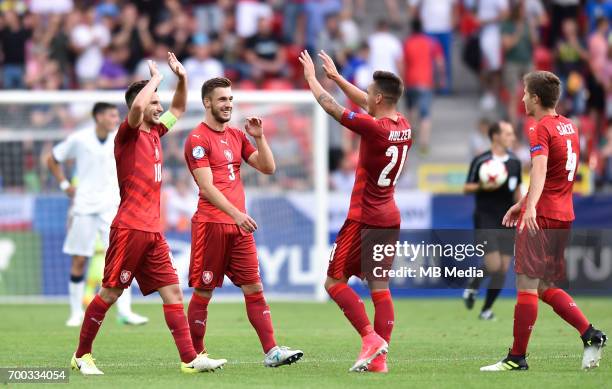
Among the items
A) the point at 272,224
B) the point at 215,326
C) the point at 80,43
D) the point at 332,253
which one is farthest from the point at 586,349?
the point at 80,43

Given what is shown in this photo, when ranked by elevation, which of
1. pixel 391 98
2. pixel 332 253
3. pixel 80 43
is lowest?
pixel 332 253

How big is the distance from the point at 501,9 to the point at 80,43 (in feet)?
28.7

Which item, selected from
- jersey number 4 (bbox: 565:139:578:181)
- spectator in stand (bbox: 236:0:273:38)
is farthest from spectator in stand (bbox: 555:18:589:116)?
jersey number 4 (bbox: 565:139:578:181)

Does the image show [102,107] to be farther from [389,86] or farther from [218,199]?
[389,86]

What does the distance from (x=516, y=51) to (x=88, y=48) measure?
869cm

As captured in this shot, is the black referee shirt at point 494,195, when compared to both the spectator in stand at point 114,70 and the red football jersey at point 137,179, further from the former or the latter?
the spectator in stand at point 114,70

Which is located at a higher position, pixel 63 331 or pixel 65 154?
pixel 65 154

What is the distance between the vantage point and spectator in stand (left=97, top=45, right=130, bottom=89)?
2398 cm

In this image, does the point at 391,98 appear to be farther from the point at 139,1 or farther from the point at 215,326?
the point at 139,1

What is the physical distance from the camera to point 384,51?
81.8 feet

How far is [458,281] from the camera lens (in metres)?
12.9

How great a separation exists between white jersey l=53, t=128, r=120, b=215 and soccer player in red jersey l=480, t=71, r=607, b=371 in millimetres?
6494

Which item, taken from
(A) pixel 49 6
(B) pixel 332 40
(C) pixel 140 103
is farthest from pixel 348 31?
(C) pixel 140 103

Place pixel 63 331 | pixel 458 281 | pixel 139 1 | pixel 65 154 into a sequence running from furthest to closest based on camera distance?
1. pixel 139 1
2. pixel 65 154
3. pixel 63 331
4. pixel 458 281
